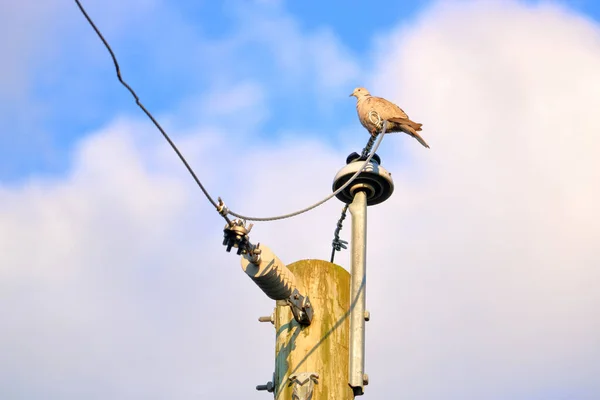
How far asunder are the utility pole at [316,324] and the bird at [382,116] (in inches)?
66.6

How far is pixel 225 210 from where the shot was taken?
504cm

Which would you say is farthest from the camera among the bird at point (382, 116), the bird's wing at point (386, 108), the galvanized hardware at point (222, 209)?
the bird's wing at point (386, 108)

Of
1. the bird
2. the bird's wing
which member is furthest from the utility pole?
the bird's wing

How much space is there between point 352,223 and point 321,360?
3.67ft

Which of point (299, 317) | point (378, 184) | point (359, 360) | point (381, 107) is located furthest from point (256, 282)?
point (381, 107)

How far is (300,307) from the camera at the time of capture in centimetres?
590

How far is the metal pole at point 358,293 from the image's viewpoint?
591 centimetres

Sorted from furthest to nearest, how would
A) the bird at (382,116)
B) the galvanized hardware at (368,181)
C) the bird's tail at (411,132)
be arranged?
the bird's tail at (411,132) < the bird at (382,116) < the galvanized hardware at (368,181)

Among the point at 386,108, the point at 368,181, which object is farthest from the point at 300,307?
the point at 386,108

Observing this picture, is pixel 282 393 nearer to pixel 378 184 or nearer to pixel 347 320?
pixel 347 320

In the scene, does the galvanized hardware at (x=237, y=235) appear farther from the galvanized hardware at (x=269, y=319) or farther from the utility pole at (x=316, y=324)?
the galvanized hardware at (x=269, y=319)

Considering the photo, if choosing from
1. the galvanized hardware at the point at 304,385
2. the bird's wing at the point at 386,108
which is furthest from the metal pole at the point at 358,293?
the bird's wing at the point at 386,108

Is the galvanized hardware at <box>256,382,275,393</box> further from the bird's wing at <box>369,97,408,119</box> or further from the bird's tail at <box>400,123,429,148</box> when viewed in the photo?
the bird's tail at <box>400,123,429,148</box>

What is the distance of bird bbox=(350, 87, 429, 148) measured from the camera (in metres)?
8.07
